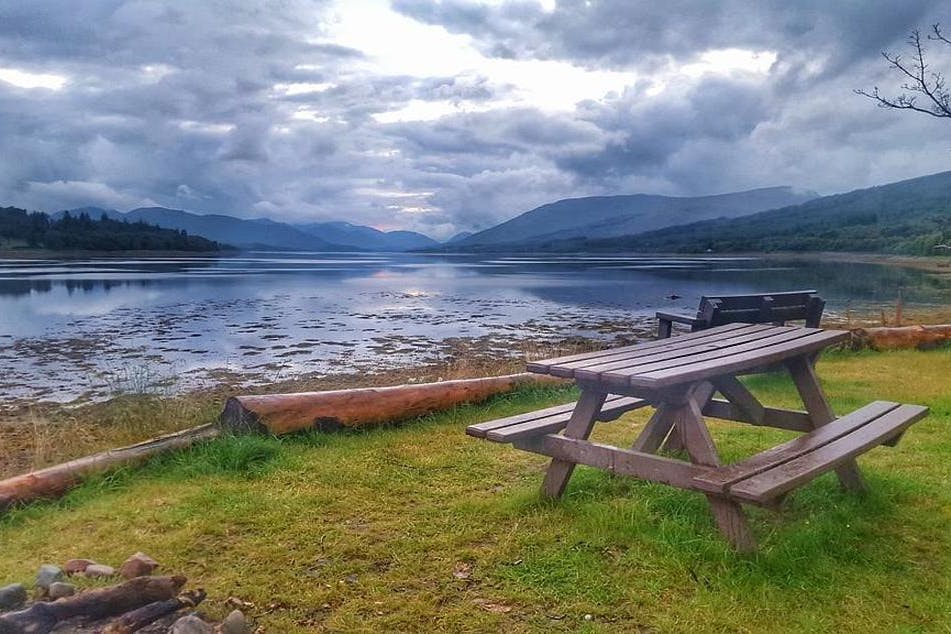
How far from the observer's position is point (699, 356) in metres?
4.01

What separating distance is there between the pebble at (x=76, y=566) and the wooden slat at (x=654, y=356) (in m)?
2.60

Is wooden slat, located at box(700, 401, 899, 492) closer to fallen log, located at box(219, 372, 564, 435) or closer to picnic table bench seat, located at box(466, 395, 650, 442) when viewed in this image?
picnic table bench seat, located at box(466, 395, 650, 442)

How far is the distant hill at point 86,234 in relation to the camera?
107438 mm

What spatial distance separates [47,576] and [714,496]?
10.8 feet

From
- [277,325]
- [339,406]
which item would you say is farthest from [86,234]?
[339,406]

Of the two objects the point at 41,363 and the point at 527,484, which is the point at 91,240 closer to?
the point at 41,363

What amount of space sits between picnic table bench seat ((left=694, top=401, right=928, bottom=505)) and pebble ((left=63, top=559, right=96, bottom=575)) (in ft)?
10.2

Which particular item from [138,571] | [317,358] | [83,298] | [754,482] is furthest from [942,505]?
[83,298]

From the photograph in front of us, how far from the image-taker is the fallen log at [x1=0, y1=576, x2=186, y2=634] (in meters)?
2.79

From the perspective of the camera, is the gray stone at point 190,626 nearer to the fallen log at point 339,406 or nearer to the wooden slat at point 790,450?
the wooden slat at point 790,450

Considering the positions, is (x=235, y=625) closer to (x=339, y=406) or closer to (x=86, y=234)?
(x=339, y=406)

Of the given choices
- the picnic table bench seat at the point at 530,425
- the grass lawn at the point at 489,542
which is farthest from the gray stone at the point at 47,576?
the picnic table bench seat at the point at 530,425

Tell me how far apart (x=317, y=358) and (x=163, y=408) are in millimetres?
8359

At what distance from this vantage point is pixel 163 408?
745cm
